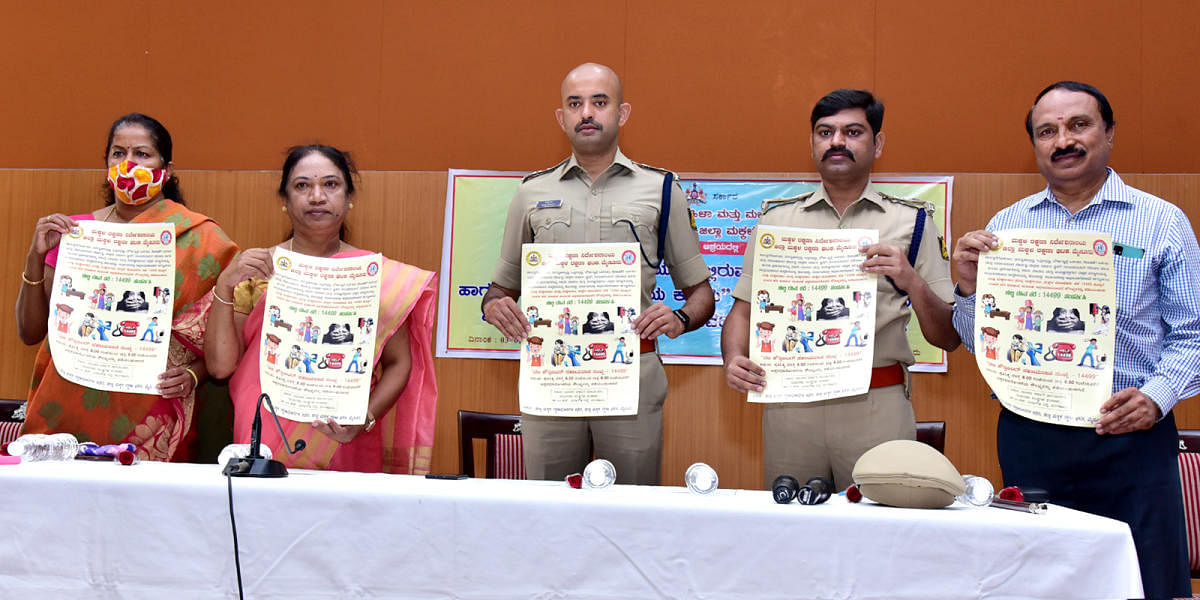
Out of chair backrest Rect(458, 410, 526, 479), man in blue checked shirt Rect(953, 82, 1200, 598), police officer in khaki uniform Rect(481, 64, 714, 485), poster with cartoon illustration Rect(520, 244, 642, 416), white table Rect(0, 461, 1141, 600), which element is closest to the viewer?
white table Rect(0, 461, 1141, 600)

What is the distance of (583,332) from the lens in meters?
2.64

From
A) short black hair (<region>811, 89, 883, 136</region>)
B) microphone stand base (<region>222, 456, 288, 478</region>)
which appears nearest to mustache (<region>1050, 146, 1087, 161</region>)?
short black hair (<region>811, 89, 883, 136</region>)

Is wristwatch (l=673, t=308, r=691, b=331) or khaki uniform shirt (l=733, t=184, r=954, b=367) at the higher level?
khaki uniform shirt (l=733, t=184, r=954, b=367)

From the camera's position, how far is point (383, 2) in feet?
14.4

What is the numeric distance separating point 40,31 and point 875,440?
4585 millimetres

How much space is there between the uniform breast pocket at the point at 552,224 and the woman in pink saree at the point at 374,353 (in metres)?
0.42

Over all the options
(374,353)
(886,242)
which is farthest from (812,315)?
(374,353)

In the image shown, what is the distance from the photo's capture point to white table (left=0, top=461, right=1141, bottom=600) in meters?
1.70

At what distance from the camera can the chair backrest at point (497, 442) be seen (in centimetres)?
343

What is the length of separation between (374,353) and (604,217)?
2.91ft

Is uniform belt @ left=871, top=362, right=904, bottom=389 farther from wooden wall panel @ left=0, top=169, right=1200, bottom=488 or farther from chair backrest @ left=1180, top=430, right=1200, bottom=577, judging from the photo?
wooden wall panel @ left=0, top=169, right=1200, bottom=488

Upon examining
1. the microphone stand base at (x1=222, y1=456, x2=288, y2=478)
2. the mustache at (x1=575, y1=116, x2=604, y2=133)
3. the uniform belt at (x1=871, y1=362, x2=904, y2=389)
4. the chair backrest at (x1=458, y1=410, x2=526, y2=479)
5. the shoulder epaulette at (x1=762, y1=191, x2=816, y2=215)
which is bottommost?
the chair backrest at (x1=458, y1=410, x2=526, y2=479)

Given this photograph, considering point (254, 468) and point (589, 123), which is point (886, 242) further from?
point (254, 468)

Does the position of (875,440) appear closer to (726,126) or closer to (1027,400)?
(1027,400)
